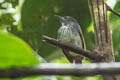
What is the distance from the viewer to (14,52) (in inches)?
16.0

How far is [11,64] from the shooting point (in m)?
0.39

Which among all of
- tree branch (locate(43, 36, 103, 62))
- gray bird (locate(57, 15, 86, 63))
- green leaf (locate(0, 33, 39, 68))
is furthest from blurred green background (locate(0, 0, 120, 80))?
green leaf (locate(0, 33, 39, 68))

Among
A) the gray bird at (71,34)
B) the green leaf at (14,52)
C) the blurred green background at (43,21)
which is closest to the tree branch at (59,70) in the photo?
the green leaf at (14,52)

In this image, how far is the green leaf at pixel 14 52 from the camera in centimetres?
40

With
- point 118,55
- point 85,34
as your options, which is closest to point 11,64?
point 118,55

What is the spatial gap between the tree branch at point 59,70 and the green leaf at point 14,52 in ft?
0.08

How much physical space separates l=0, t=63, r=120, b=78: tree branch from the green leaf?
0.08 ft

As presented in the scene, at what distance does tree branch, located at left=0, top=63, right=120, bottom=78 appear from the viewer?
1.18ft

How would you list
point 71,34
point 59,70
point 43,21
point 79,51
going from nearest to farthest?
point 59,70 < point 79,51 < point 43,21 < point 71,34

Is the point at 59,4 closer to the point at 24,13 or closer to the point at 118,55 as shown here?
the point at 24,13

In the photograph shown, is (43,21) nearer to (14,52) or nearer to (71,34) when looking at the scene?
(71,34)

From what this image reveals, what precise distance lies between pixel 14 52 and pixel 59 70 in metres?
0.07

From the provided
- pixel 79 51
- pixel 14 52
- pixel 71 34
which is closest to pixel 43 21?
pixel 71 34

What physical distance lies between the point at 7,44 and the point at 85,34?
210 cm
